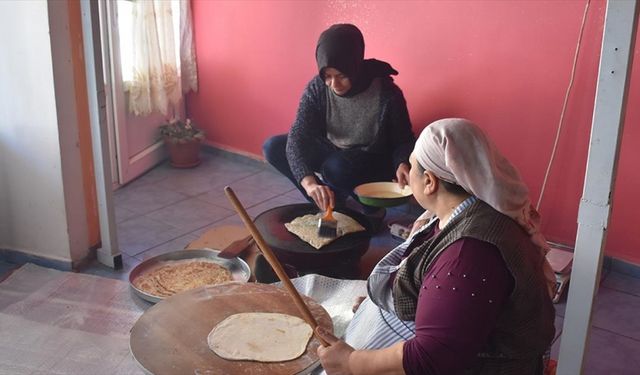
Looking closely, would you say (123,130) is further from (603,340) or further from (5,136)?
(603,340)

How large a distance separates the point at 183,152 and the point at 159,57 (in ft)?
1.93

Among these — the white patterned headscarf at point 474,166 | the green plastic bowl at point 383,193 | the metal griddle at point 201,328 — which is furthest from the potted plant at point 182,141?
the white patterned headscarf at point 474,166

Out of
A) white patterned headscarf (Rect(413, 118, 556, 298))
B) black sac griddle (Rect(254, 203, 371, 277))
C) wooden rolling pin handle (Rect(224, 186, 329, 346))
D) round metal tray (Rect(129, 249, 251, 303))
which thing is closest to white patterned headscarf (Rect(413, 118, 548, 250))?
white patterned headscarf (Rect(413, 118, 556, 298))

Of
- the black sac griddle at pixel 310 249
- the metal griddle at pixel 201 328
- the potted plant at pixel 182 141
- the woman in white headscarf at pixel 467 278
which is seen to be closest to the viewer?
the woman in white headscarf at pixel 467 278

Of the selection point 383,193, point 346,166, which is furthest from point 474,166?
point 346,166

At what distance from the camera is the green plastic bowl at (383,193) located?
2.71 m

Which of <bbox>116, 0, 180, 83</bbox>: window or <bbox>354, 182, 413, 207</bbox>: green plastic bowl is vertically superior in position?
<bbox>116, 0, 180, 83</bbox>: window

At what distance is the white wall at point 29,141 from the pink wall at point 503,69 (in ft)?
4.96

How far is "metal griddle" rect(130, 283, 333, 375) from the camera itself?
162cm

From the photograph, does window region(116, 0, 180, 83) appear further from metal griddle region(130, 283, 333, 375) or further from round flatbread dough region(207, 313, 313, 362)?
round flatbread dough region(207, 313, 313, 362)

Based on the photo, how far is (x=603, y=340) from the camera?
7.85ft

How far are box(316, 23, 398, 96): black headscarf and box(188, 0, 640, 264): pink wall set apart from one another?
0.38m

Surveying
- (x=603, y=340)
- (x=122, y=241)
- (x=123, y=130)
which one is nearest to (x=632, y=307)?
(x=603, y=340)

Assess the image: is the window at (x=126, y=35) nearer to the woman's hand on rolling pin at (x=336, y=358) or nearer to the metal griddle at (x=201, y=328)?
the metal griddle at (x=201, y=328)
